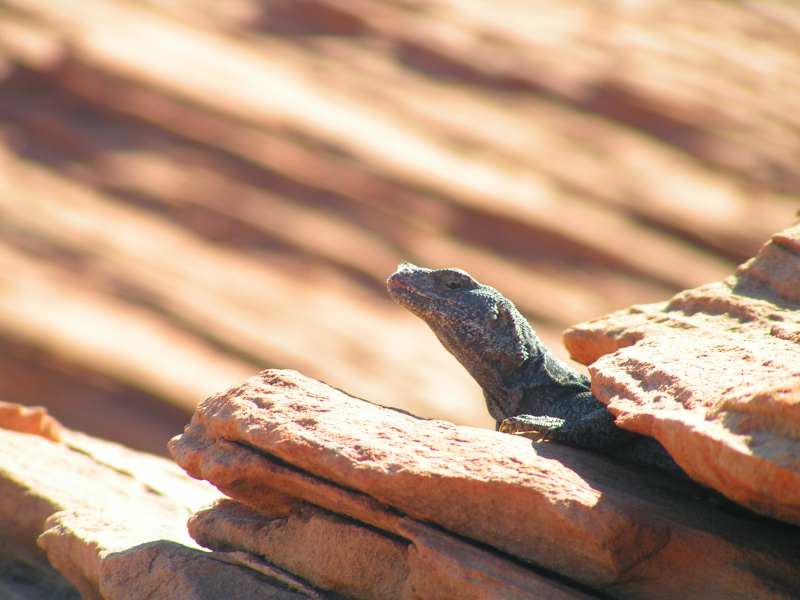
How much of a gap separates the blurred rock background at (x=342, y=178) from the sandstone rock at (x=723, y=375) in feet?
21.0

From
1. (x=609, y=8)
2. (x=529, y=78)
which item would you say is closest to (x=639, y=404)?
(x=529, y=78)

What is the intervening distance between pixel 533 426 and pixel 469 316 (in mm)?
621

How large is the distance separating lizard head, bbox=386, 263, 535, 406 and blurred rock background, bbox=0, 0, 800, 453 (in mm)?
5885

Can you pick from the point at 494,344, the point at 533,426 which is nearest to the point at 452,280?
the point at 494,344

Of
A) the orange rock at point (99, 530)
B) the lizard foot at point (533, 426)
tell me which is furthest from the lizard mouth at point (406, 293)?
the orange rock at point (99, 530)

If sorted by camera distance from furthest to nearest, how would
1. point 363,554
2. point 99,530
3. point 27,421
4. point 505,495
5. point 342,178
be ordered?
point 342,178
point 27,421
point 99,530
point 363,554
point 505,495

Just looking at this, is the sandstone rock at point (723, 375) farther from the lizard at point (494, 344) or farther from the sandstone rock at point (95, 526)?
the sandstone rock at point (95, 526)

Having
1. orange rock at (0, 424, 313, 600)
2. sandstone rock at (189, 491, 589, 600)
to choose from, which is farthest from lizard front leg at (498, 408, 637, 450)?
orange rock at (0, 424, 313, 600)

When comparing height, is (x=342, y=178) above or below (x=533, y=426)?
below

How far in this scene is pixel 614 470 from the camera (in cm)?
352

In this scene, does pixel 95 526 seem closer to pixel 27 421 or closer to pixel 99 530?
pixel 99 530

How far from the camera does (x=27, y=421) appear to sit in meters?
5.09

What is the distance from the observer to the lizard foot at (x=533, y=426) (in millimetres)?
3688

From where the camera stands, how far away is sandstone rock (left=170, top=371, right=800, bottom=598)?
3.04 m
